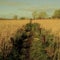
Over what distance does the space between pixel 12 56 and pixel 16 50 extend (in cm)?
23

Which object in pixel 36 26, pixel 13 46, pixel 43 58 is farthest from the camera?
pixel 36 26

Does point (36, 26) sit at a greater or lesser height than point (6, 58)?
greater

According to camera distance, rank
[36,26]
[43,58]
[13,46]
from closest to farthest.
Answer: [43,58] → [13,46] → [36,26]

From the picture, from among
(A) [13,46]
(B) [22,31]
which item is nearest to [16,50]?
(A) [13,46]

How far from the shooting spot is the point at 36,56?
7.26 m

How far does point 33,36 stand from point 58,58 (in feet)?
3.05

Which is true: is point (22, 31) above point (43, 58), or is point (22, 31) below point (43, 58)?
above

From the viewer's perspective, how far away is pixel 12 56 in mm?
7426

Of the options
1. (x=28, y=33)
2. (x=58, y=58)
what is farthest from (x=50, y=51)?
(x=28, y=33)

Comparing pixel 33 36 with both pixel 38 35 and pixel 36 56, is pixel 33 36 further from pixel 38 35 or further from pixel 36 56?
pixel 36 56

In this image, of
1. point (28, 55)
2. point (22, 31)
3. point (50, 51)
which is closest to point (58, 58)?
point (50, 51)

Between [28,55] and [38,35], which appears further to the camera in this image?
[38,35]

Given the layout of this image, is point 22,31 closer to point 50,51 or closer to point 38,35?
point 38,35

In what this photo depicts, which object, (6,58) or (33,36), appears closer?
(6,58)
